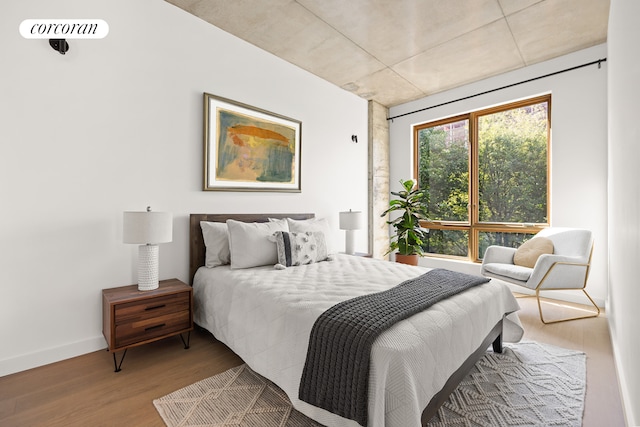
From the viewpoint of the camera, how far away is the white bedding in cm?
121

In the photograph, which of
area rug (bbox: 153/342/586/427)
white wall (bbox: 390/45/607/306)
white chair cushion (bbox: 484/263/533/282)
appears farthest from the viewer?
white wall (bbox: 390/45/607/306)

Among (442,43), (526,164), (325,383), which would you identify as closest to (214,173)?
(325,383)

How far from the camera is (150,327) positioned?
2.16 m

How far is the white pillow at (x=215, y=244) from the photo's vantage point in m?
2.71

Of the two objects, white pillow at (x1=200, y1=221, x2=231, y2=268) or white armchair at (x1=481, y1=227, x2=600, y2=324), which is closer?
white pillow at (x1=200, y1=221, x2=231, y2=268)

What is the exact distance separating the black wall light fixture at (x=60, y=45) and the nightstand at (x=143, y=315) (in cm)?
178

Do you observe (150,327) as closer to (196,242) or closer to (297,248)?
(196,242)

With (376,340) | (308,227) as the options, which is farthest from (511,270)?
(376,340)

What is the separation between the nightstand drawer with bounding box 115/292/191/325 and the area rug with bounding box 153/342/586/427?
62 centimetres

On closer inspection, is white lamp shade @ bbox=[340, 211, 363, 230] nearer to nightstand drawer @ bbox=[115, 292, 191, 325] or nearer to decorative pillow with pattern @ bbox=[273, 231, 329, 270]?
decorative pillow with pattern @ bbox=[273, 231, 329, 270]

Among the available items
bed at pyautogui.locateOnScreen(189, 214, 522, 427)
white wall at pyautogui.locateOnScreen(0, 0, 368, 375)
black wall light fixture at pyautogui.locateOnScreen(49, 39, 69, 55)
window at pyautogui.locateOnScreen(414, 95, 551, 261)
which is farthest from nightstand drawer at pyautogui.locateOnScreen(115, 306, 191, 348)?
window at pyautogui.locateOnScreen(414, 95, 551, 261)

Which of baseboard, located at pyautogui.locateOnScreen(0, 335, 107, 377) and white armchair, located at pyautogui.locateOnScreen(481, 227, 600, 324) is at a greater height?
white armchair, located at pyautogui.locateOnScreen(481, 227, 600, 324)

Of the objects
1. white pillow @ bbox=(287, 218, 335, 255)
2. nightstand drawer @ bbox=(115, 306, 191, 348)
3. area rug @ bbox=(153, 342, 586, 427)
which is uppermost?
white pillow @ bbox=(287, 218, 335, 255)

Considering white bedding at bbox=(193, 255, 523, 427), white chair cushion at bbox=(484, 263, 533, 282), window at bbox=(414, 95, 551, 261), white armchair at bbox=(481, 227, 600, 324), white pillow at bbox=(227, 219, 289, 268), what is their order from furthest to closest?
window at bbox=(414, 95, 551, 261) → white chair cushion at bbox=(484, 263, 533, 282) → white armchair at bbox=(481, 227, 600, 324) → white pillow at bbox=(227, 219, 289, 268) → white bedding at bbox=(193, 255, 523, 427)
